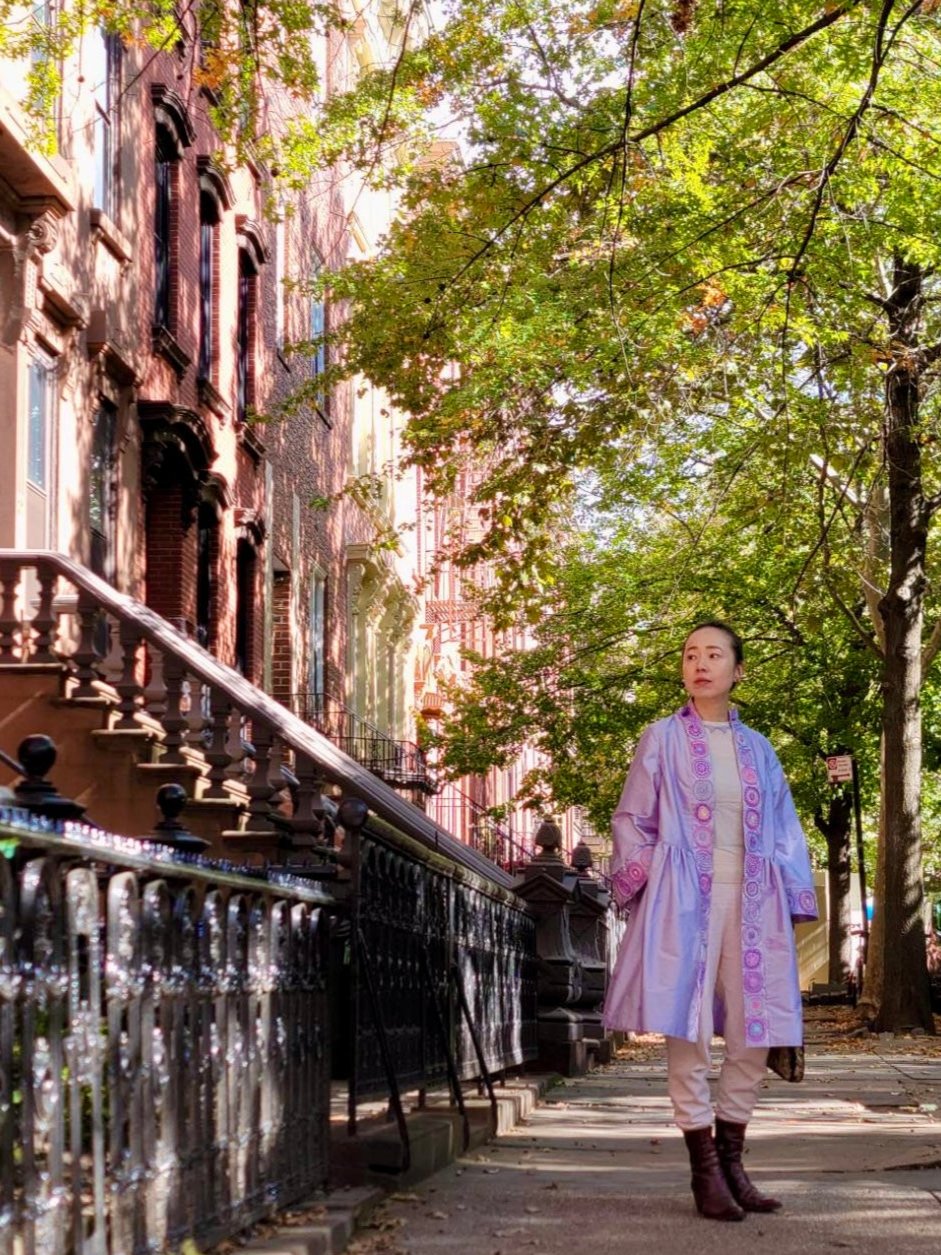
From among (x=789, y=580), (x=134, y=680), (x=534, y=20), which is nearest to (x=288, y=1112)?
(x=134, y=680)

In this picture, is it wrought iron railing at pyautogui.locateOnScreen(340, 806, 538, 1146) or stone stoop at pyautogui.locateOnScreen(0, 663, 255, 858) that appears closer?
wrought iron railing at pyautogui.locateOnScreen(340, 806, 538, 1146)

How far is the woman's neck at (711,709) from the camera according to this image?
7.62m

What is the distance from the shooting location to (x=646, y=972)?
23.7 ft

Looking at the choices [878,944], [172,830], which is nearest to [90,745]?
[172,830]

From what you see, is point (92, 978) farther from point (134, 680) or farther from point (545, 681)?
point (545, 681)

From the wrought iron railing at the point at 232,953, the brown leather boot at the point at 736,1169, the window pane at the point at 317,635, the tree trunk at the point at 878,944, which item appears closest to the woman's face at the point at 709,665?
the wrought iron railing at the point at 232,953

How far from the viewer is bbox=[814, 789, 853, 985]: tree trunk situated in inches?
1769

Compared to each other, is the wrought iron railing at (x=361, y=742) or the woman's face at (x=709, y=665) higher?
the wrought iron railing at (x=361, y=742)

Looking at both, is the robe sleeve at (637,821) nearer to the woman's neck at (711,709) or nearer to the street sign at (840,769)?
the woman's neck at (711,709)

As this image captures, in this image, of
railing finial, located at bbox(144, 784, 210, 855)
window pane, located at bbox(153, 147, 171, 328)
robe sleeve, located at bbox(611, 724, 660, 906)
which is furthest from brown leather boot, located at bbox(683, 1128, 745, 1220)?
window pane, located at bbox(153, 147, 171, 328)

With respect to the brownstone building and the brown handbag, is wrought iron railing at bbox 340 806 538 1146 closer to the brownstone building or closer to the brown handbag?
the brown handbag

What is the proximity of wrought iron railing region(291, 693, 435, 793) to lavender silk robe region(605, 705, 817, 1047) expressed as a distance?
2142cm

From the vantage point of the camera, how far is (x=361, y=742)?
3338 cm

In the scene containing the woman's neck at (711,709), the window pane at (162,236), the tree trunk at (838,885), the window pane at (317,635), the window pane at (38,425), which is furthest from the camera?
the tree trunk at (838,885)
